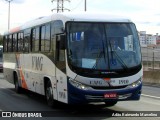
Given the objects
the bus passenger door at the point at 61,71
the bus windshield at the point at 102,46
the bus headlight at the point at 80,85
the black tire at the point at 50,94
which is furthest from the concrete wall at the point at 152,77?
the bus headlight at the point at 80,85

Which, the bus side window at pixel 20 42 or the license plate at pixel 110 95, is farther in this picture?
the bus side window at pixel 20 42

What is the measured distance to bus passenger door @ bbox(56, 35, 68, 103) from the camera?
11.5m

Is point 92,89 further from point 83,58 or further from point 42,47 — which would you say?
point 42,47

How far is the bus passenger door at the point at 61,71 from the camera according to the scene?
1146cm

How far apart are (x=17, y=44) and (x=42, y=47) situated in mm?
4717

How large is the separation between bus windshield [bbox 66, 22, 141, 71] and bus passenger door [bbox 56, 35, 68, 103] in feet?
1.13

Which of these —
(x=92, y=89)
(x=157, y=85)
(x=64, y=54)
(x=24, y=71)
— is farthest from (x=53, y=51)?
(x=157, y=85)

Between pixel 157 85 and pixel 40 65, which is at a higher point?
pixel 40 65

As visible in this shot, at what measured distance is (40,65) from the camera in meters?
14.3

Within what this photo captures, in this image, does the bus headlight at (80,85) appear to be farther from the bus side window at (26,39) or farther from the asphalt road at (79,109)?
the bus side window at (26,39)

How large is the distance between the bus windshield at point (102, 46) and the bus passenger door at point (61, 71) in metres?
0.34

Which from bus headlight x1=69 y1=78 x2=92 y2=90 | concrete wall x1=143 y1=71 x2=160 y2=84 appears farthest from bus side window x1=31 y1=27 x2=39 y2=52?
concrete wall x1=143 y1=71 x2=160 y2=84

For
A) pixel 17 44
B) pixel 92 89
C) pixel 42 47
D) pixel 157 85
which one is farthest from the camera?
pixel 157 85

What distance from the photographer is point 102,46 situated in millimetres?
11484
